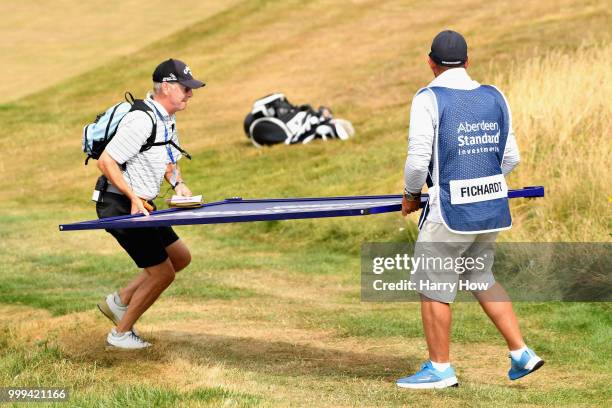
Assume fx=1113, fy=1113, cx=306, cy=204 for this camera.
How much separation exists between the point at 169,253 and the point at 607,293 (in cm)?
405

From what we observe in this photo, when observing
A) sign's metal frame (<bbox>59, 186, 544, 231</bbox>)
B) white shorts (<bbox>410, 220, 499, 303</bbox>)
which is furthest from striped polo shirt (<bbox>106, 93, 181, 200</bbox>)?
white shorts (<bbox>410, 220, 499, 303</bbox>)

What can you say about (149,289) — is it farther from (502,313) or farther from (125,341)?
(502,313)

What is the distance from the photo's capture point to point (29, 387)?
703 cm

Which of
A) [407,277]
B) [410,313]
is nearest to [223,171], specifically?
[407,277]

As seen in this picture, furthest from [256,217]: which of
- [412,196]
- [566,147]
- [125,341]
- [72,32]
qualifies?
[72,32]

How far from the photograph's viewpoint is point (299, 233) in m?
14.4

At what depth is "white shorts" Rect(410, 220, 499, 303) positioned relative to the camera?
21.4ft

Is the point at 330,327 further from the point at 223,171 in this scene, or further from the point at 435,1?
the point at 435,1

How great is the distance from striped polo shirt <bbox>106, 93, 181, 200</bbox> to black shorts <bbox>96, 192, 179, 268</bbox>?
6.7 inches

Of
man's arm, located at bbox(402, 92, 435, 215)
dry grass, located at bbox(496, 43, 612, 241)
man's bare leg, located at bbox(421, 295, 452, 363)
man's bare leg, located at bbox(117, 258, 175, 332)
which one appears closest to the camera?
man's arm, located at bbox(402, 92, 435, 215)

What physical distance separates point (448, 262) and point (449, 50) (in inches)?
48.8

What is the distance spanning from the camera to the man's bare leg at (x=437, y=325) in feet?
21.6

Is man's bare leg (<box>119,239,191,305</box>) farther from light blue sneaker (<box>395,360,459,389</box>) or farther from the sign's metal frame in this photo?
light blue sneaker (<box>395,360,459,389</box>)

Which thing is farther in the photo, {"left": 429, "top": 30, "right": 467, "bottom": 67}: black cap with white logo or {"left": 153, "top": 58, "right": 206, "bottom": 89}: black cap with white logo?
{"left": 153, "top": 58, "right": 206, "bottom": 89}: black cap with white logo
